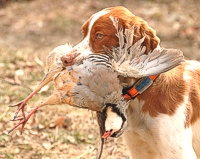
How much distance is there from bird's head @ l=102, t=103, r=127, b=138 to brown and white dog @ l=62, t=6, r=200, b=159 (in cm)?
26

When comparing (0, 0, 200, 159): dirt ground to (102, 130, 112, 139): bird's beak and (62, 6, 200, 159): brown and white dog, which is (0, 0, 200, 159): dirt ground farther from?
(102, 130, 112, 139): bird's beak

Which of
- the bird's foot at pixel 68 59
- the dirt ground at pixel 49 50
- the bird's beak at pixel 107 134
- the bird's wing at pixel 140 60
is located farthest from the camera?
the dirt ground at pixel 49 50

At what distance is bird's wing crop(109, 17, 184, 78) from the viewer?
9.96ft

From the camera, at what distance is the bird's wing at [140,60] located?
304cm

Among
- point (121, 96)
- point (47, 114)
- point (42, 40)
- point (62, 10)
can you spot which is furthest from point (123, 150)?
point (62, 10)

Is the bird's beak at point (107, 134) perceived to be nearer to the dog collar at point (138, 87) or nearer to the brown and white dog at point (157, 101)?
the dog collar at point (138, 87)

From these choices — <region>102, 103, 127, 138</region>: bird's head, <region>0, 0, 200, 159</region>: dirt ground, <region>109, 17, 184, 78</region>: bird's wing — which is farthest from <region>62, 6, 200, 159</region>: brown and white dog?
<region>0, 0, 200, 159</region>: dirt ground

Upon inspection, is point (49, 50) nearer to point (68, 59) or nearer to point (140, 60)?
point (68, 59)

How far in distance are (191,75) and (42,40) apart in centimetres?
423

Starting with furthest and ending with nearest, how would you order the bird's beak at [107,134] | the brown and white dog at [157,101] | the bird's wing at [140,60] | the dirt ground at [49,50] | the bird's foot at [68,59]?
the dirt ground at [49,50] < the brown and white dog at [157,101] < the bird's foot at [68,59] < the bird's wing at [140,60] < the bird's beak at [107,134]

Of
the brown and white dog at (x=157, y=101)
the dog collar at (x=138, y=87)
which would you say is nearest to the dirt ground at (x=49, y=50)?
the brown and white dog at (x=157, y=101)

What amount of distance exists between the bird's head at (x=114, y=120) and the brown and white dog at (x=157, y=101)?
A: 26 centimetres

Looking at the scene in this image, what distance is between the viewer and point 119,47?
317 centimetres

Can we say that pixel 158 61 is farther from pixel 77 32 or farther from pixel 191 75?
pixel 77 32
